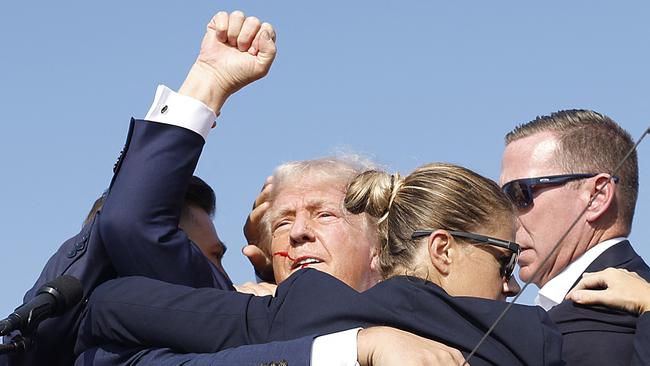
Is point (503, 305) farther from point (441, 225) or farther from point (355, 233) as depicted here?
point (355, 233)

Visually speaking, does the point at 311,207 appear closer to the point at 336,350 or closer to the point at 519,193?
the point at 519,193

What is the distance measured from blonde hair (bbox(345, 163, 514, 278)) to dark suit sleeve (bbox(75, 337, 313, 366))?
548mm

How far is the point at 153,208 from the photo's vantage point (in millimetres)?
4289

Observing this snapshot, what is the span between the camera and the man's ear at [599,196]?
5891mm

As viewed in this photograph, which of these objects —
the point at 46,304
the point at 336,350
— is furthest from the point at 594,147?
the point at 46,304

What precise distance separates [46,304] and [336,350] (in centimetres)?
101

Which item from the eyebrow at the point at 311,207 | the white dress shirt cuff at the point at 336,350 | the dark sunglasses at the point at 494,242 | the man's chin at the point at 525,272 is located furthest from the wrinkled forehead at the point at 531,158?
the white dress shirt cuff at the point at 336,350

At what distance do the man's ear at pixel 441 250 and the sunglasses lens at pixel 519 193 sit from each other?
86.8 inches

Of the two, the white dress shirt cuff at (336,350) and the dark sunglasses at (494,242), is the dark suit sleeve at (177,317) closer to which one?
the white dress shirt cuff at (336,350)

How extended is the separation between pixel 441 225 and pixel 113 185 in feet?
3.94

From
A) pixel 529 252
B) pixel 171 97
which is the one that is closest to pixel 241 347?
pixel 171 97

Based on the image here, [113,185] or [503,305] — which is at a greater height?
[503,305]

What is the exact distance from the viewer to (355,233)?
514 cm

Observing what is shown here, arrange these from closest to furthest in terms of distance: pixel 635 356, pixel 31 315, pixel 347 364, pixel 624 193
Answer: pixel 347 364 < pixel 31 315 < pixel 635 356 < pixel 624 193
